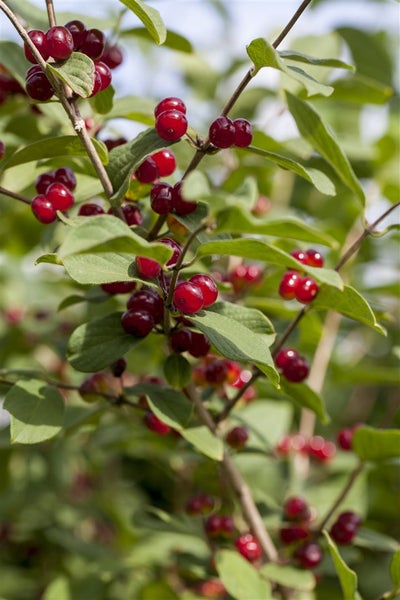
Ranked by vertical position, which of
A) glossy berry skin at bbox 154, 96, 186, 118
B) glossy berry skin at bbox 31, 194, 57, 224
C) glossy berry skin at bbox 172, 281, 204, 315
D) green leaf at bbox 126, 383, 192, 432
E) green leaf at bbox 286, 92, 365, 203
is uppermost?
green leaf at bbox 286, 92, 365, 203

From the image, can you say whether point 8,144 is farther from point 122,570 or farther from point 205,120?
point 205,120

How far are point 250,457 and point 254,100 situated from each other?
1.17 metres

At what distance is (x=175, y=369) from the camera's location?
124 centimetres

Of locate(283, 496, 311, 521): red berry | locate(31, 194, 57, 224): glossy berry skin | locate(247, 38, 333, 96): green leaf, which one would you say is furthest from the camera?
locate(283, 496, 311, 521): red berry

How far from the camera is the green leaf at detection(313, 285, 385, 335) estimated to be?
1.10 metres

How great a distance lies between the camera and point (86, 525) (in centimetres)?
259

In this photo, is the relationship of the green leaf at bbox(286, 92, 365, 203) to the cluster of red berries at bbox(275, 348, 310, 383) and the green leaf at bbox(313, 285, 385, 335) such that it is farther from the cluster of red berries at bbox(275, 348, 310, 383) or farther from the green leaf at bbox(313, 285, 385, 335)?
the cluster of red berries at bbox(275, 348, 310, 383)

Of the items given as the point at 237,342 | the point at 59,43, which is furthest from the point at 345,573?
A: the point at 59,43

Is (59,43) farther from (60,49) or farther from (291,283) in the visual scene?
(291,283)

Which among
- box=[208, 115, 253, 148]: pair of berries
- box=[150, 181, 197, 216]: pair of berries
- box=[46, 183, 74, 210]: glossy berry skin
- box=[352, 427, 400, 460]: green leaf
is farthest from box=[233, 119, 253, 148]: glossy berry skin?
box=[352, 427, 400, 460]: green leaf

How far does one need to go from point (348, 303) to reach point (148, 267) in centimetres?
34

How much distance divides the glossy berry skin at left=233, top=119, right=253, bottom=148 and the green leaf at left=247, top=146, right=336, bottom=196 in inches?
0.7

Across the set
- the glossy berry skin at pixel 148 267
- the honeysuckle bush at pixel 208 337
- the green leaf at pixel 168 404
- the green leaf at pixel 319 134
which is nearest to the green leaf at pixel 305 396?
the honeysuckle bush at pixel 208 337

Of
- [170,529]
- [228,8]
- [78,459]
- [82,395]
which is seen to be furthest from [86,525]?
[228,8]
